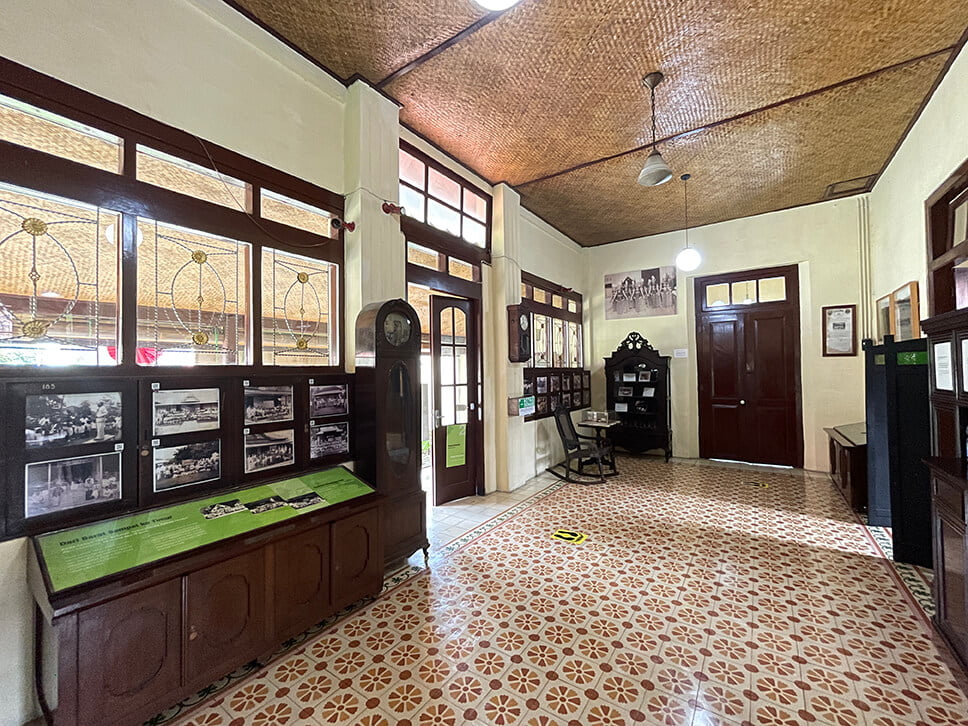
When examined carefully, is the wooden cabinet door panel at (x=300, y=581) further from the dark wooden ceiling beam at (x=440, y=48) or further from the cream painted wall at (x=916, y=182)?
the cream painted wall at (x=916, y=182)

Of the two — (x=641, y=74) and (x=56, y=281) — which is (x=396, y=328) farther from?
(x=641, y=74)

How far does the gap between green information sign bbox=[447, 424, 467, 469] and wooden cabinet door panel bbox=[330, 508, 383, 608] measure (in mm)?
Answer: 2108

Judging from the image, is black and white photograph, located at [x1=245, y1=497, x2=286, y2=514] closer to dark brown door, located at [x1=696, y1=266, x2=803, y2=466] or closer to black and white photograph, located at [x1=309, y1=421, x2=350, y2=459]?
black and white photograph, located at [x1=309, y1=421, x2=350, y2=459]

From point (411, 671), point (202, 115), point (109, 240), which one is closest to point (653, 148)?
point (202, 115)

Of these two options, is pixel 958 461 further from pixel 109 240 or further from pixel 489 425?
pixel 109 240

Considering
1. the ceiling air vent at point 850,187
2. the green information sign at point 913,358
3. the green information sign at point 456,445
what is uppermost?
the ceiling air vent at point 850,187

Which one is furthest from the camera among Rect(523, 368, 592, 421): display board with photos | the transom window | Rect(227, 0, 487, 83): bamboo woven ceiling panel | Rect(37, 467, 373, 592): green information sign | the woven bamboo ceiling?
Rect(523, 368, 592, 421): display board with photos

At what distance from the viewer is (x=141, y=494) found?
229 centimetres

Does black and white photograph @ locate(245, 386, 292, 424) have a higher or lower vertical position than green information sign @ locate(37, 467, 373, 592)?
higher

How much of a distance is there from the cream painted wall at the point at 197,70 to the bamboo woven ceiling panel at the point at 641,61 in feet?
2.75

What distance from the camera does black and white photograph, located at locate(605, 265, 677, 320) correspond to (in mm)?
7473

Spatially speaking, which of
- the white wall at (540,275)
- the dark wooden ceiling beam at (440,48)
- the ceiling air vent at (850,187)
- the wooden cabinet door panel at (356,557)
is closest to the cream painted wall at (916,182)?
the ceiling air vent at (850,187)

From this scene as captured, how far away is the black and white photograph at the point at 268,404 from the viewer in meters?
2.80

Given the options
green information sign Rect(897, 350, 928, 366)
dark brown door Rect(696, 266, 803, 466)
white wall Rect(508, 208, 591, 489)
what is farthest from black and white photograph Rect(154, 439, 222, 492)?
dark brown door Rect(696, 266, 803, 466)
